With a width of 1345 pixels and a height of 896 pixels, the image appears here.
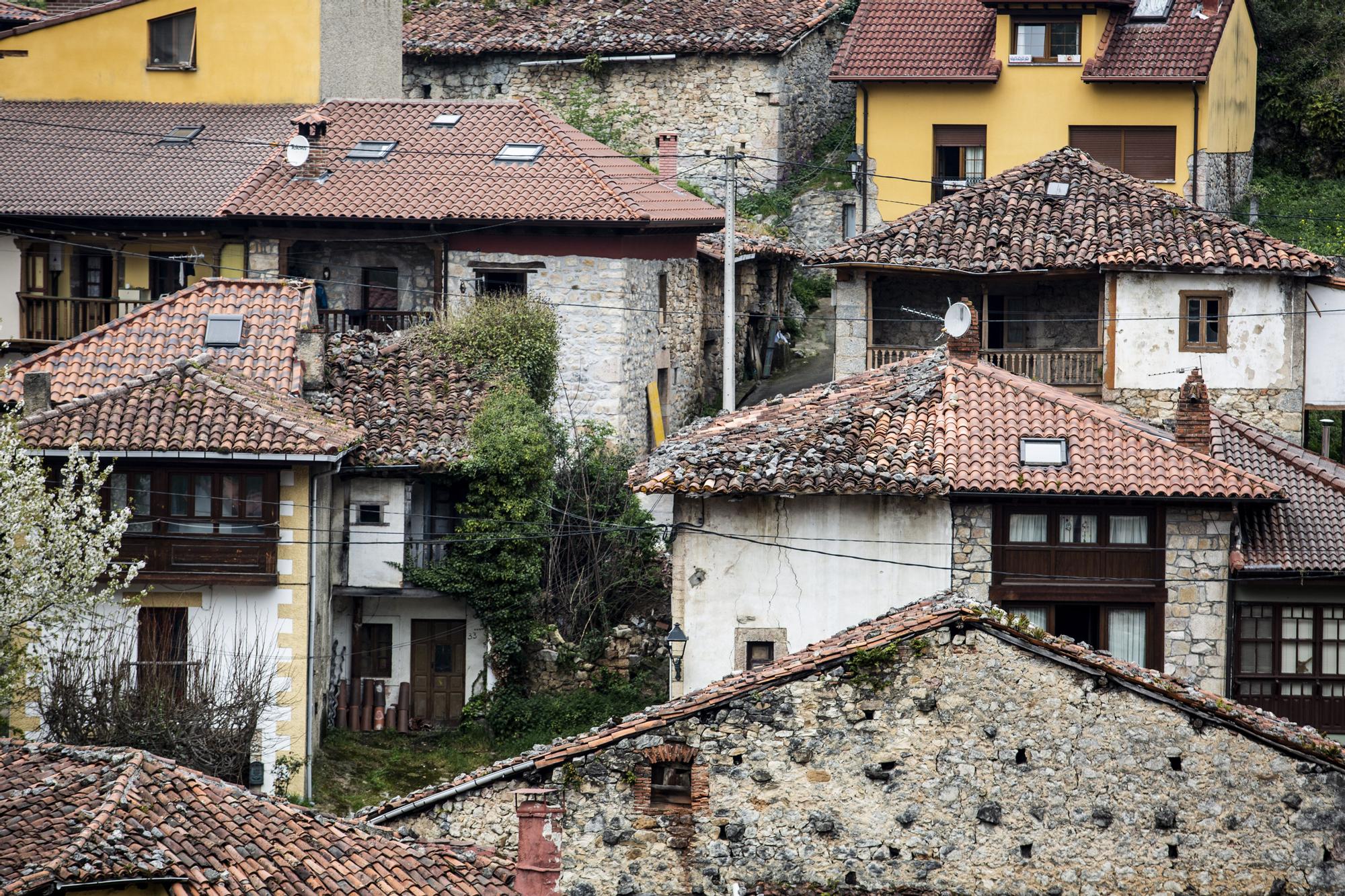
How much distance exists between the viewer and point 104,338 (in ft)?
Result: 91.6

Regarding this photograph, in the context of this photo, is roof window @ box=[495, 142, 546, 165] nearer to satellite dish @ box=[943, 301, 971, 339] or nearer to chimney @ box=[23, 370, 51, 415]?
chimney @ box=[23, 370, 51, 415]

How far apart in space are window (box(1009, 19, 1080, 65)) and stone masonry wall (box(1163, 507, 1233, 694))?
47.1 feet

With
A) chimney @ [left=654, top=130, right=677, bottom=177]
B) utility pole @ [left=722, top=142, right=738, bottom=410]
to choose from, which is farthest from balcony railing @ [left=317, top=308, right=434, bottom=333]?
chimney @ [left=654, top=130, right=677, bottom=177]

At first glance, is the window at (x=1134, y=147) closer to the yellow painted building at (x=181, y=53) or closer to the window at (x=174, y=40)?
the yellow painted building at (x=181, y=53)

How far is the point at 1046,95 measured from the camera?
1417 inches

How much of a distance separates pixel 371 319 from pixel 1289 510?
14.2 meters

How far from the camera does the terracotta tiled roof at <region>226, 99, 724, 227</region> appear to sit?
30.8 meters

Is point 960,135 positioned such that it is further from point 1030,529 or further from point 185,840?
point 185,840

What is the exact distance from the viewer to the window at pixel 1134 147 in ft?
117

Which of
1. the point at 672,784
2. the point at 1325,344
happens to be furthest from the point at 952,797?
the point at 1325,344

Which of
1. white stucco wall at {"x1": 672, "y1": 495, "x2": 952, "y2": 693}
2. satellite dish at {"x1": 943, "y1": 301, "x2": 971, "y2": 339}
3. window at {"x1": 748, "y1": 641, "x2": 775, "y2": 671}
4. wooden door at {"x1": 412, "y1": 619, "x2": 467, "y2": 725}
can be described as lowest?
wooden door at {"x1": 412, "y1": 619, "x2": 467, "y2": 725}

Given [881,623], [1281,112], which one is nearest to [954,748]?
[881,623]

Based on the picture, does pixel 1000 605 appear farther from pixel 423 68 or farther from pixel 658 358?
pixel 423 68

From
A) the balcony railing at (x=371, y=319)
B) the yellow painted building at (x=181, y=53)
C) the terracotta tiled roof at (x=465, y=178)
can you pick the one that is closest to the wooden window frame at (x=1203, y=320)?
the terracotta tiled roof at (x=465, y=178)
